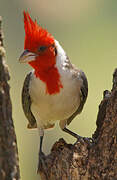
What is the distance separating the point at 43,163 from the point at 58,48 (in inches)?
52.1

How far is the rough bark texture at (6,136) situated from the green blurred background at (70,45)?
604 centimetres

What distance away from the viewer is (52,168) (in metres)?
4.90

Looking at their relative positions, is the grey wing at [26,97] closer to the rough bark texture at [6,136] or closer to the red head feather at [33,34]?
the red head feather at [33,34]

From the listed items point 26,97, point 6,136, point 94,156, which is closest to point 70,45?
point 26,97

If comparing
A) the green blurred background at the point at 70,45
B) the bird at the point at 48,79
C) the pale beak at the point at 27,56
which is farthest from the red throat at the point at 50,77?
the green blurred background at the point at 70,45

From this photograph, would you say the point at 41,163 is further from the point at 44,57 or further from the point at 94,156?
the point at 44,57

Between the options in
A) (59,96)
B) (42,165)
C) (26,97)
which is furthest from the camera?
(26,97)

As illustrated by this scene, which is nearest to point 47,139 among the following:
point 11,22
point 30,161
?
point 30,161

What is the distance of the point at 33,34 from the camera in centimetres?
535

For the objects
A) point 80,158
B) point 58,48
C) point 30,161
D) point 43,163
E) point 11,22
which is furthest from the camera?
point 11,22

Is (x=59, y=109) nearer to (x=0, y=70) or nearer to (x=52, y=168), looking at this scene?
(x=52, y=168)

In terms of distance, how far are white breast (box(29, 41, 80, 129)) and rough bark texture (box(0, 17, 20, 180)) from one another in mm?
1765

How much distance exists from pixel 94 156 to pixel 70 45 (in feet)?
30.0

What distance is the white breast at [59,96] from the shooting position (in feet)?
18.2
